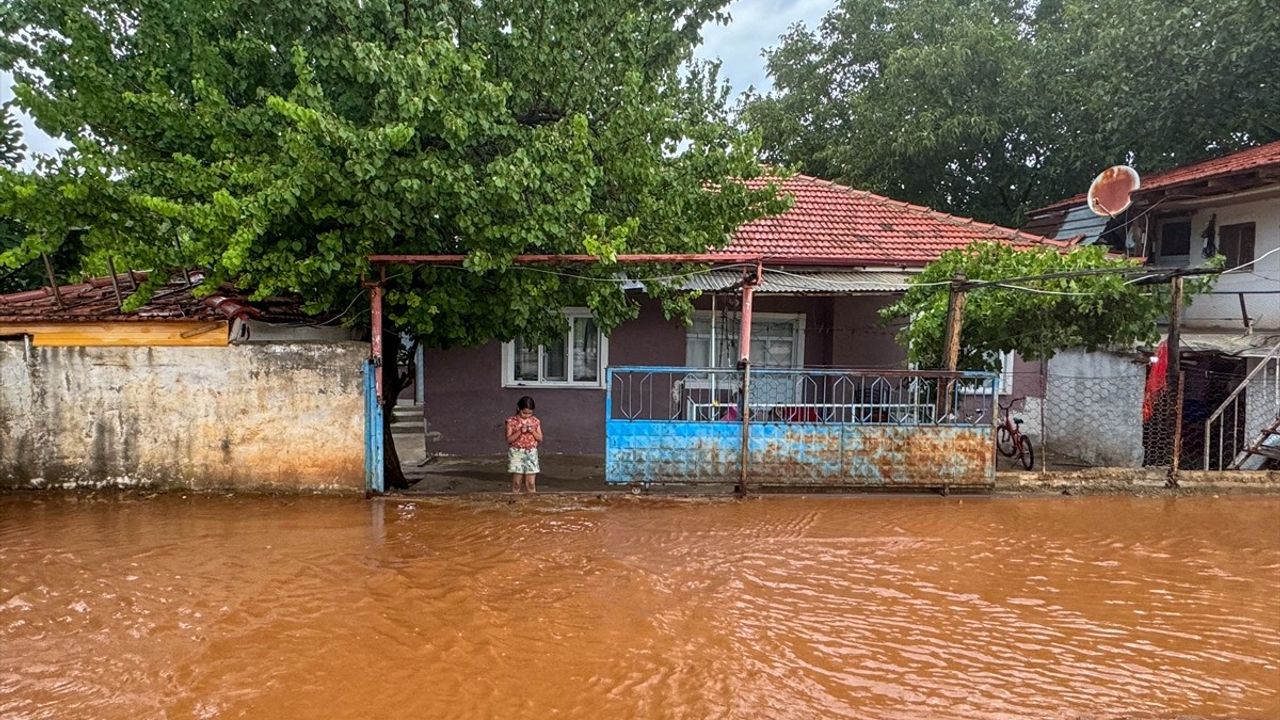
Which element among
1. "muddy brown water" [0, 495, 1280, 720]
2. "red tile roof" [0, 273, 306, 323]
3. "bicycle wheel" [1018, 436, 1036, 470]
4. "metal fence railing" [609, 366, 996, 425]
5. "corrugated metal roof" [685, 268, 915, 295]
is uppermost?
"corrugated metal roof" [685, 268, 915, 295]

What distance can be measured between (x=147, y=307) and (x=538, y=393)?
5.37 meters

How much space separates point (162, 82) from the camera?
6844 millimetres

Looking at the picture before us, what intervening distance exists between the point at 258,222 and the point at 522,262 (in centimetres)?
247

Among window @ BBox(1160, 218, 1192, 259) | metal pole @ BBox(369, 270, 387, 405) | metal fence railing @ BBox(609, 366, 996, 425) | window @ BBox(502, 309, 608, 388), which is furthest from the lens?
window @ BBox(1160, 218, 1192, 259)

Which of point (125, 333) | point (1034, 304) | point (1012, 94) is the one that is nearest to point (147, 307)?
point (125, 333)

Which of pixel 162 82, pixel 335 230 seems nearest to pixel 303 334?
pixel 335 230

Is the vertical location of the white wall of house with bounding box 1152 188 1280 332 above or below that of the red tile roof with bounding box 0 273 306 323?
above

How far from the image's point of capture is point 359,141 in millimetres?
6449

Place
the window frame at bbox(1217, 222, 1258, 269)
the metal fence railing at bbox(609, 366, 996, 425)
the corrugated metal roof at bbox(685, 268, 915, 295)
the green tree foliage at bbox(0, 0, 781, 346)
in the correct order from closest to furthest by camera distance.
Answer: the green tree foliage at bbox(0, 0, 781, 346) < the metal fence railing at bbox(609, 366, 996, 425) < the corrugated metal roof at bbox(685, 268, 915, 295) < the window frame at bbox(1217, 222, 1258, 269)

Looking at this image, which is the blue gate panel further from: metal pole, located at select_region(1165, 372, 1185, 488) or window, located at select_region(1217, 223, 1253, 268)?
window, located at select_region(1217, 223, 1253, 268)

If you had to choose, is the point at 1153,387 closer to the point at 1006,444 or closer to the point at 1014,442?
the point at 1014,442

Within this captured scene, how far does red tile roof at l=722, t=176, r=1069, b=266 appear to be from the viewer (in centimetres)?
1135

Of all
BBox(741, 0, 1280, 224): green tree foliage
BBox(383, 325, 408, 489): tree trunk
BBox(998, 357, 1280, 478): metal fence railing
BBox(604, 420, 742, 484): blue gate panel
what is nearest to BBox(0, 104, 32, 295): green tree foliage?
BBox(383, 325, 408, 489): tree trunk

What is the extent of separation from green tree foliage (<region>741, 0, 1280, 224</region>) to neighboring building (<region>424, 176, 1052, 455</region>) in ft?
15.1
